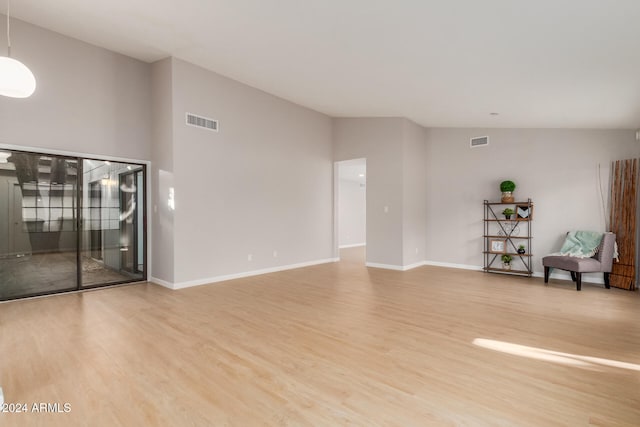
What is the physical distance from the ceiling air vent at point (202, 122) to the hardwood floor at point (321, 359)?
2816 millimetres

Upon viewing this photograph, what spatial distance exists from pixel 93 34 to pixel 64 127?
1.43 metres

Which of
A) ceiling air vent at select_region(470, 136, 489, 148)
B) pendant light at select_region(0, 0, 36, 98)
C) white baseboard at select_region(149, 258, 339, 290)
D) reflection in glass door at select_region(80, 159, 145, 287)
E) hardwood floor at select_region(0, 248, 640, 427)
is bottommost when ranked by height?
hardwood floor at select_region(0, 248, 640, 427)

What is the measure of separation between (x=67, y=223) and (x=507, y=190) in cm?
787

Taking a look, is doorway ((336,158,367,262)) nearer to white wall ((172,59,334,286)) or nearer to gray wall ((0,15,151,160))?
white wall ((172,59,334,286))

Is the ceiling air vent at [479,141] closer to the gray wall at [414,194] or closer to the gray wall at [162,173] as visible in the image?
the gray wall at [414,194]

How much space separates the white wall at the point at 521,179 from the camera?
6.15m

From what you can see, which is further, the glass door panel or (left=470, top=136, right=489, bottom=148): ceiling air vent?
(left=470, top=136, right=489, bottom=148): ceiling air vent

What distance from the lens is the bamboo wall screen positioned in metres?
5.57

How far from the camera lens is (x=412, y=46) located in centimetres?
393

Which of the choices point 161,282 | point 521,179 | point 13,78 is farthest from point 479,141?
point 13,78

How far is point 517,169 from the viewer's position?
271 inches

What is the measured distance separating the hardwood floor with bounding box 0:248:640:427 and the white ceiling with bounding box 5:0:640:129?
2.94m

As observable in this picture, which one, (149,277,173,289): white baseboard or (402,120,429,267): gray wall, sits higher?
(402,120,429,267): gray wall

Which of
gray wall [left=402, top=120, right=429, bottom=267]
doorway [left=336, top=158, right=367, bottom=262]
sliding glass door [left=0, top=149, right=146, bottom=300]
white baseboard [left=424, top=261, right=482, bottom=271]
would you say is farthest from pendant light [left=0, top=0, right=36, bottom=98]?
doorway [left=336, top=158, right=367, bottom=262]
